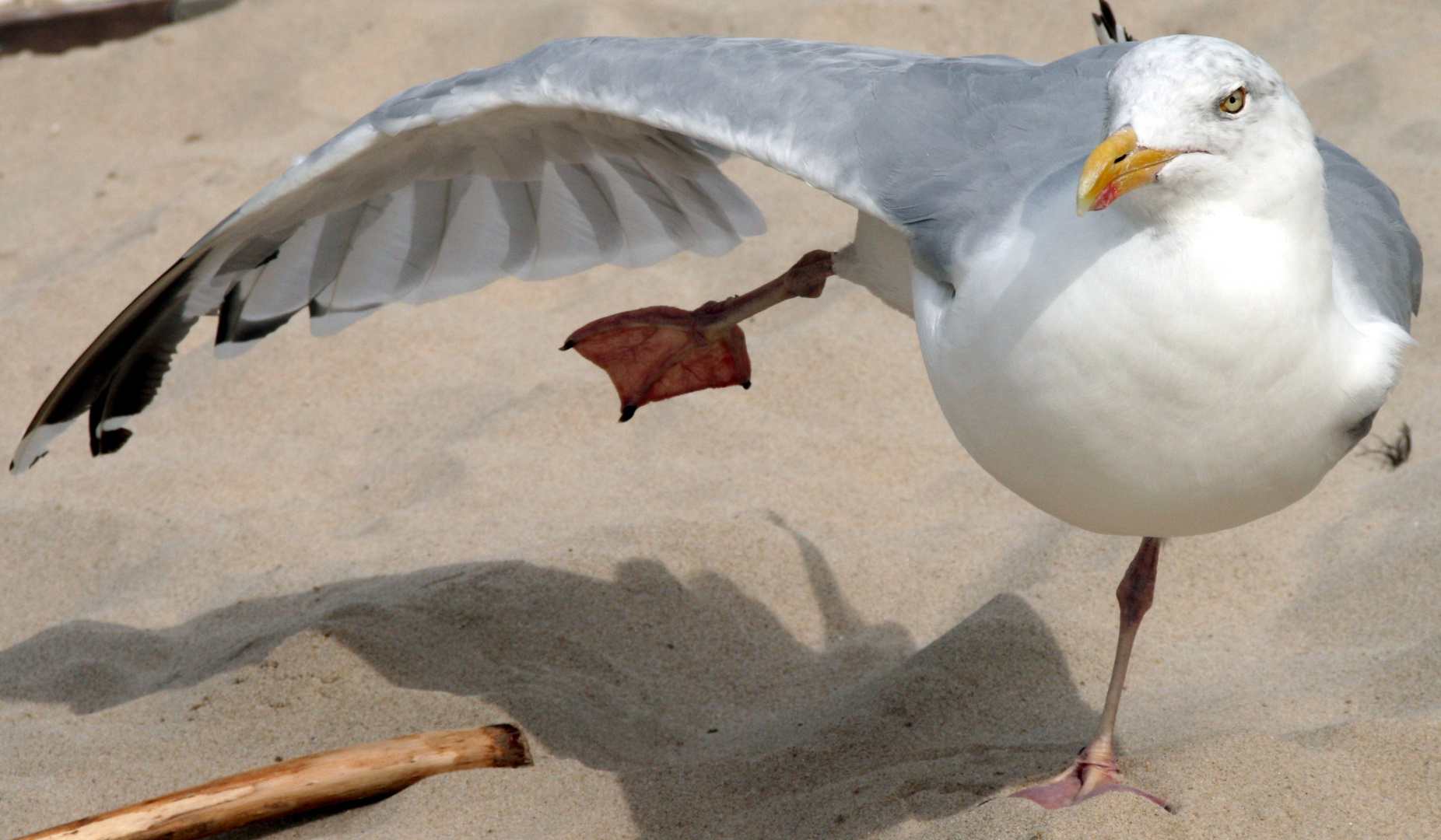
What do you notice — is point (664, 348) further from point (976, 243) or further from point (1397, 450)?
point (1397, 450)

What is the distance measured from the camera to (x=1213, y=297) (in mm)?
1754

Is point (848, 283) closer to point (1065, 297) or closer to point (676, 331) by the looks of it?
point (676, 331)

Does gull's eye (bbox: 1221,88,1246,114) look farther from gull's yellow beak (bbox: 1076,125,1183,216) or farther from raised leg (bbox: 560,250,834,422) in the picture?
A: raised leg (bbox: 560,250,834,422)

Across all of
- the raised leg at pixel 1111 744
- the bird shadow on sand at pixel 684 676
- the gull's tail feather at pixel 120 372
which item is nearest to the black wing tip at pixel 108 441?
the gull's tail feather at pixel 120 372

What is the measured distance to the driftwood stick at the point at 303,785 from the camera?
239 centimetres

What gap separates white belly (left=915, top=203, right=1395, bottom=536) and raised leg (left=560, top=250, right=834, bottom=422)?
123cm

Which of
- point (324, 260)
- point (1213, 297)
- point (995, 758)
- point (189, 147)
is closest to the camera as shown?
point (1213, 297)

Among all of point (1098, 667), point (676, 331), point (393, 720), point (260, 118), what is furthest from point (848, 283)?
point (260, 118)

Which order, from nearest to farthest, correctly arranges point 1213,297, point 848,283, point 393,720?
1. point 1213,297
2. point 393,720
3. point 848,283

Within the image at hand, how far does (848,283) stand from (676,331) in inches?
54.5

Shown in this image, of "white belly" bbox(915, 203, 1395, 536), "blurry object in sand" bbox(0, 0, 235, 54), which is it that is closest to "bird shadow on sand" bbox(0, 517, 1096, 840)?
"white belly" bbox(915, 203, 1395, 536)

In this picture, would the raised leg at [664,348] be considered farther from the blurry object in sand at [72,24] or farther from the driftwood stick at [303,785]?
the blurry object in sand at [72,24]

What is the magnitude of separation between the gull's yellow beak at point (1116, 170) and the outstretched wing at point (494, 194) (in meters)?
0.63

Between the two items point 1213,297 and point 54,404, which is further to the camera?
point 54,404
